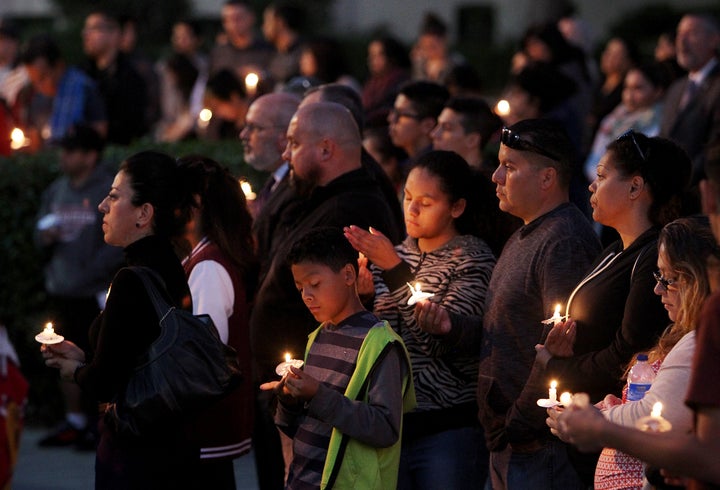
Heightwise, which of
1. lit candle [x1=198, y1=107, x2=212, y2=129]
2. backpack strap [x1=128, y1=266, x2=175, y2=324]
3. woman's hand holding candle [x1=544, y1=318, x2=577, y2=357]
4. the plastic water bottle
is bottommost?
the plastic water bottle

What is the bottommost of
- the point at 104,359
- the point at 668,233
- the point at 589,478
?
the point at 589,478

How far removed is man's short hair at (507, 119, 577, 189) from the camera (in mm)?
5434

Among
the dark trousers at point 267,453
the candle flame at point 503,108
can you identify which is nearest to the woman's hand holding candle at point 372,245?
the dark trousers at point 267,453

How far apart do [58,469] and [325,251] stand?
428 centimetres

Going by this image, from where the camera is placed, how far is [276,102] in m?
7.70

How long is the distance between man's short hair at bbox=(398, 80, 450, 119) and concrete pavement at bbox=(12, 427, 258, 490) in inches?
98.5

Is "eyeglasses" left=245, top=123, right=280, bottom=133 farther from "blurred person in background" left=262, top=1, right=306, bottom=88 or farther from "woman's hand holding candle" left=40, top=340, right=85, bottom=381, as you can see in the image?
"blurred person in background" left=262, top=1, right=306, bottom=88

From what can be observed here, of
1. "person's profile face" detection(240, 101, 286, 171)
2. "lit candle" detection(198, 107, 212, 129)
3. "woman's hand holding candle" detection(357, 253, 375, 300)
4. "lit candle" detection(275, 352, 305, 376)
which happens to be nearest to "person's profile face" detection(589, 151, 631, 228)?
"woman's hand holding candle" detection(357, 253, 375, 300)

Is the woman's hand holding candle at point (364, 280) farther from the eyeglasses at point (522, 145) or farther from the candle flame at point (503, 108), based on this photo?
the candle flame at point (503, 108)

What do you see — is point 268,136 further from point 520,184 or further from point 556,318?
point 556,318

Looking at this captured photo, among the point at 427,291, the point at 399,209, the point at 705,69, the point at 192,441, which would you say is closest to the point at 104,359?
the point at 192,441

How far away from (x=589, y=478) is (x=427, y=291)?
1.21 m

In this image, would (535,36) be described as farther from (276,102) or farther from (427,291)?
(427,291)

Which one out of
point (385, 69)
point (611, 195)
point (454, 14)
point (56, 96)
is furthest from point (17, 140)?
point (454, 14)
